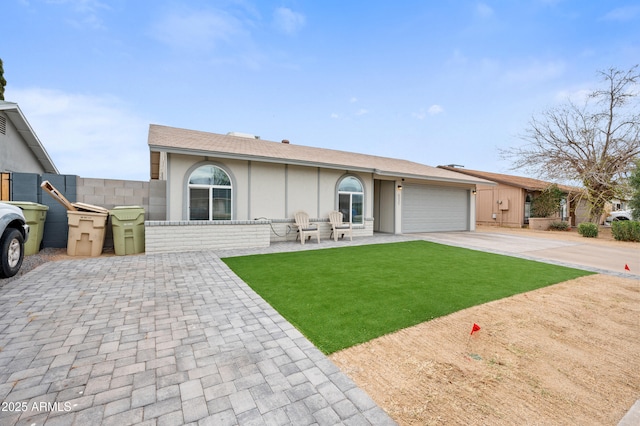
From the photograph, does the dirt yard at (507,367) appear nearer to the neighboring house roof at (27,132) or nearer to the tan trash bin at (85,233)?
the tan trash bin at (85,233)

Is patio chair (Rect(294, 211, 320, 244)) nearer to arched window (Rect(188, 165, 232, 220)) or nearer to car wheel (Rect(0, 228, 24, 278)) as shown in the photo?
arched window (Rect(188, 165, 232, 220))

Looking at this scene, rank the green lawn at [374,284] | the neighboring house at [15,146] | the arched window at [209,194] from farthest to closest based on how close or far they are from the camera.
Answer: the neighboring house at [15,146] < the arched window at [209,194] < the green lawn at [374,284]

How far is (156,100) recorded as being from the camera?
11672 mm

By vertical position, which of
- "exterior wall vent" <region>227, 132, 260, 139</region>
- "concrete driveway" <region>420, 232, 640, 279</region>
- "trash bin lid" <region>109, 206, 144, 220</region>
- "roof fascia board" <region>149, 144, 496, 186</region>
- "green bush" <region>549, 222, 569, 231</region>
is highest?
"exterior wall vent" <region>227, 132, 260, 139</region>

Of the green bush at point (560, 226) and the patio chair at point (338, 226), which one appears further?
the green bush at point (560, 226)

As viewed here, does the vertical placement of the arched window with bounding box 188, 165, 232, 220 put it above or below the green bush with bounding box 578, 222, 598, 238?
above

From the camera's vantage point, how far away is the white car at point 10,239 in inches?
157

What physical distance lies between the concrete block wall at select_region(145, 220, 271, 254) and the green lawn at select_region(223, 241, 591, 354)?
1.32 m

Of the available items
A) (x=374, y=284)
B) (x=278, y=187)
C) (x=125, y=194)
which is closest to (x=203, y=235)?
(x=125, y=194)

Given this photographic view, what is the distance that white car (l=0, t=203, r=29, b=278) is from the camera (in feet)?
13.1

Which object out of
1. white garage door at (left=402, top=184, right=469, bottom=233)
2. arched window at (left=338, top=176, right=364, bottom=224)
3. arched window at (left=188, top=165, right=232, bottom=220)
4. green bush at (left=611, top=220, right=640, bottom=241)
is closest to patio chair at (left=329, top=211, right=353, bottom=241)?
arched window at (left=338, top=176, right=364, bottom=224)

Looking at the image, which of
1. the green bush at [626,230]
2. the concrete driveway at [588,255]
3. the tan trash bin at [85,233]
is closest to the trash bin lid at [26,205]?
the tan trash bin at [85,233]

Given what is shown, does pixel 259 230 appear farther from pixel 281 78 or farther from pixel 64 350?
pixel 281 78

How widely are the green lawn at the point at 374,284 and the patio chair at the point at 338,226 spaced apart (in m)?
2.09
